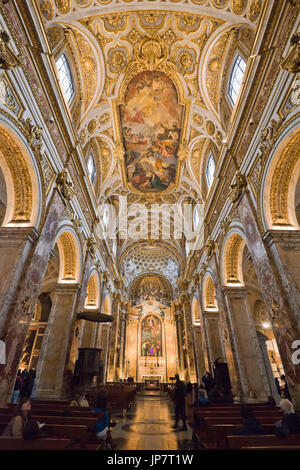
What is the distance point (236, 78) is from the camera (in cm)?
946

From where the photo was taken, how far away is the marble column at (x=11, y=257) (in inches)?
225

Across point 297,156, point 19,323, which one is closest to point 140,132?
point 297,156

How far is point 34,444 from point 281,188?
8152 millimetres

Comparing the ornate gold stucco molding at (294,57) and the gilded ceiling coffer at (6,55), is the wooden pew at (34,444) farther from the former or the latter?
the ornate gold stucco molding at (294,57)

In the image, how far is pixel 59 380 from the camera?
8.59 m

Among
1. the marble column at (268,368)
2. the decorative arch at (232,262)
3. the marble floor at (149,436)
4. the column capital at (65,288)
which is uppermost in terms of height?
the decorative arch at (232,262)

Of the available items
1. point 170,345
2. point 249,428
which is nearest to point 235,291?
point 249,428

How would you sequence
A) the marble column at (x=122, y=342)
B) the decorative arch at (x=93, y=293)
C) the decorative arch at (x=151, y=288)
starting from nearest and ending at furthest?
the decorative arch at (x=93, y=293) < the marble column at (x=122, y=342) < the decorative arch at (x=151, y=288)

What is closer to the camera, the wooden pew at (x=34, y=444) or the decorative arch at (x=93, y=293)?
the wooden pew at (x=34, y=444)

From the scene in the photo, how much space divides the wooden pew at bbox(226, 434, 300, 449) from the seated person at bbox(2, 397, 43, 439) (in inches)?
99.1

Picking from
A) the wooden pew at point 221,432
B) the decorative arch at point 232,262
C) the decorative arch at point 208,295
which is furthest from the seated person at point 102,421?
the decorative arch at point 208,295

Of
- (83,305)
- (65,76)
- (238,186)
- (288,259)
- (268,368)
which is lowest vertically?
(268,368)

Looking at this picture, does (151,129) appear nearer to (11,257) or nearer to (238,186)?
(238,186)

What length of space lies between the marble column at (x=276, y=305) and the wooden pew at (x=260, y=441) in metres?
2.71
